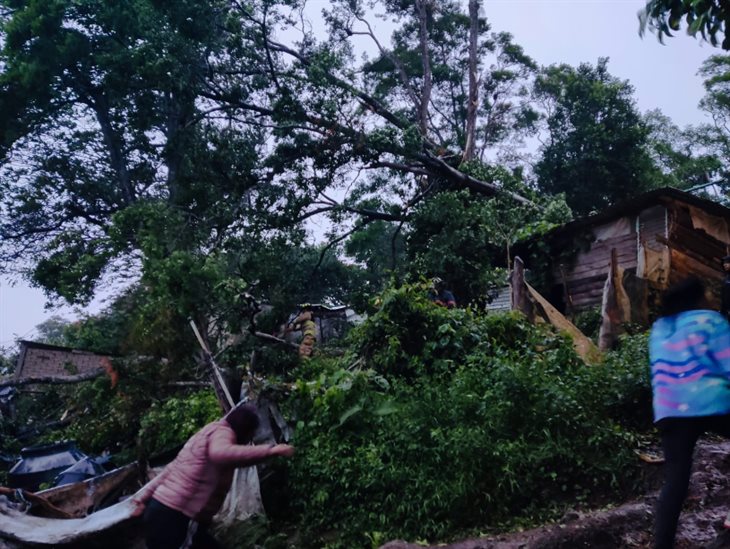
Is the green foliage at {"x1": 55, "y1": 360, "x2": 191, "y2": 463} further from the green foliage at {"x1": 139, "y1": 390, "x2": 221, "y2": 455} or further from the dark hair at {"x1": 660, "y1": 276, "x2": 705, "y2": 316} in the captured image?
the dark hair at {"x1": 660, "y1": 276, "x2": 705, "y2": 316}

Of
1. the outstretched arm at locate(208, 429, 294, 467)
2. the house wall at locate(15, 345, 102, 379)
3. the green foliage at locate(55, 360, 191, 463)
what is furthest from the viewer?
the house wall at locate(15, 345, 102, 379)

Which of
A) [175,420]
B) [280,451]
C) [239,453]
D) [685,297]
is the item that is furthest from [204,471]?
[175,420]

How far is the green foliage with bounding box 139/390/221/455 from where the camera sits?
775cm

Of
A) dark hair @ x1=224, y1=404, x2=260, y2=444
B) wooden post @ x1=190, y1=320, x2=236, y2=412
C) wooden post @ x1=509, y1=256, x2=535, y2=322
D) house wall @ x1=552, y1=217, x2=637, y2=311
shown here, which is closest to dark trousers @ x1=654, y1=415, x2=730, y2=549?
dark hair @ x1=224, y1=404, x2=260, y2=444

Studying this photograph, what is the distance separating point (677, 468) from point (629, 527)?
1179mm

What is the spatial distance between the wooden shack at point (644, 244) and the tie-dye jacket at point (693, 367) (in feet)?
23.1

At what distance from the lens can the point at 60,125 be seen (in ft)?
49.5

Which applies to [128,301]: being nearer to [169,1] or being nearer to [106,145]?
[106,145]

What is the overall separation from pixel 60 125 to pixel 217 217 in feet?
20.5

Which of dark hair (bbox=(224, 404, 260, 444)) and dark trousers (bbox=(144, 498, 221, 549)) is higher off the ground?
dark hair (bbox=(224, 404, 260, 444))

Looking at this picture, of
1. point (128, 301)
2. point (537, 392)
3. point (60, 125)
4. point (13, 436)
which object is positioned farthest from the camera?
point (60, 125)

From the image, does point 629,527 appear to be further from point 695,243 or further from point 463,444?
point 695,243

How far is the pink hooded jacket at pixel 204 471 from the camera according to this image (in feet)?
11.6

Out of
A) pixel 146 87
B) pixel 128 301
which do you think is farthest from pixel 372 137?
pixel 128 301
